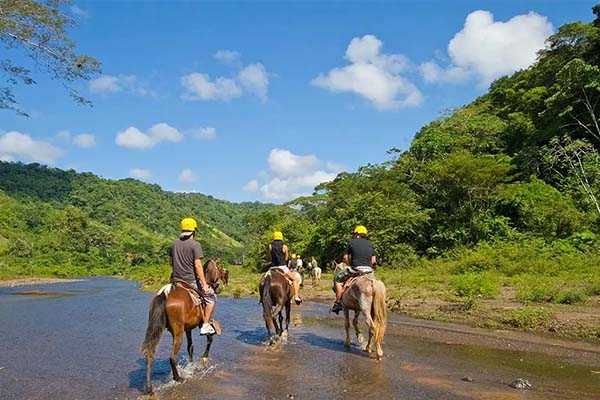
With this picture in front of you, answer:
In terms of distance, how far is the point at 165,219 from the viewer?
16112 centimetres

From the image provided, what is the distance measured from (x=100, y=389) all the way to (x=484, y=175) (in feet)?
107

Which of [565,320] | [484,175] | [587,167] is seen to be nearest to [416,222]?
[484,175]

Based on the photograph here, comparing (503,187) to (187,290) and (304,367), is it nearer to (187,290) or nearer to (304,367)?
(304,367)

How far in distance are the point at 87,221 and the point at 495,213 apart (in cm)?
9554

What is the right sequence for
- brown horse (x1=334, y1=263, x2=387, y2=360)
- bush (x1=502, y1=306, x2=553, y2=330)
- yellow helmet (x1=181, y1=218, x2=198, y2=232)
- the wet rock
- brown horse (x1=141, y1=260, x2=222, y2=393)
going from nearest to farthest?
brown horse (x1=141, y1=260, x2=222, y2=393) → the wet rock → yellow helmet (x1=181, y1=218, x2=198, y2=232) → brown horse (x1=334, y1=263, x2=387, y2=360) → bush (x1=502, y1=306, x2=553, y2=330)

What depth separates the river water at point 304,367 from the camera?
308 inches

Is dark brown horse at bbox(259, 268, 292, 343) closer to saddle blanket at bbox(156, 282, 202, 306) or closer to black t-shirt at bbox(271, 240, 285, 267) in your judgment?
black t-shirt at bbox(271, 240, 285, 267)

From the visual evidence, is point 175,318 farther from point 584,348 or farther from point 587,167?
point 587,167

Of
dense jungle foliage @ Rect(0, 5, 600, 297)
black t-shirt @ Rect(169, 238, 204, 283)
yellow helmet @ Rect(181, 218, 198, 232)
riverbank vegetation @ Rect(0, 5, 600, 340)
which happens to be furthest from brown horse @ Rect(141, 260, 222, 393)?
dense jungle foliage @ Rect(0, 5, 600, 297)

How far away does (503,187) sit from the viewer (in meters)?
36.4

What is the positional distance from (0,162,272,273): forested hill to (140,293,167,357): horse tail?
6636 centimetres

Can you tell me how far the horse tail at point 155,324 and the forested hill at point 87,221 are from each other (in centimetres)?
6636

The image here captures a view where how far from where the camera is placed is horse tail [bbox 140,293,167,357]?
777cm

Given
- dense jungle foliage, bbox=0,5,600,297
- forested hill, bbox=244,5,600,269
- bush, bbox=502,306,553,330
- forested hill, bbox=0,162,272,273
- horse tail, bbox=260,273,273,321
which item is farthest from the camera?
forested hill, bbox=0,162,272,273
